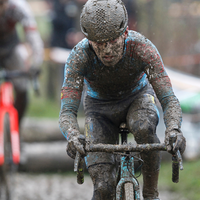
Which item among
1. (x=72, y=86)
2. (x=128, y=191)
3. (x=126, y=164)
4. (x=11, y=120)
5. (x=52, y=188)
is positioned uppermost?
(x=72, y=86)

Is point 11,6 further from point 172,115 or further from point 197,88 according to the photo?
point 172,115

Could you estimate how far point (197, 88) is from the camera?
6.94 m

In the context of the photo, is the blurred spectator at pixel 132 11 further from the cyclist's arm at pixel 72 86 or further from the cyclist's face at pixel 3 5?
the cyclist's arm at pixel 72 86

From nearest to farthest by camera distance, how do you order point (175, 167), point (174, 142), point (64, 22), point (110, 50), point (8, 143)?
point (174, 142)
point (175, 167)
point (110, 50)
point (8, 143)
point (64, 22)

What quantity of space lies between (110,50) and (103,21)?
0.76 ft

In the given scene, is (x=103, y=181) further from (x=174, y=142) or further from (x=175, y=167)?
(x=174, y=142)

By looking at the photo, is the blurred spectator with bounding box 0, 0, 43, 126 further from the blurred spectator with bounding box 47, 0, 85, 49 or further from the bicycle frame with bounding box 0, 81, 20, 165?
the blurred spectator with bounding box 47, 0, 85, 49

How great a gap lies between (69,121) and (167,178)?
14.2 ft

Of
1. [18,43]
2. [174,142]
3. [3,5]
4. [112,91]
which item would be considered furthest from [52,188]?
[174,142]

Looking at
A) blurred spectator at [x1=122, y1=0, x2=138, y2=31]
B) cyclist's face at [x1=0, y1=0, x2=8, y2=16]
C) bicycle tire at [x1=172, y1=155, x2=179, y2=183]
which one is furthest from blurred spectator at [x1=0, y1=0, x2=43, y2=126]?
bicycle tire at [x1=172, y1=155, x2=179, y2=183]

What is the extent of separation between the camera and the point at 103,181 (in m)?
3.23

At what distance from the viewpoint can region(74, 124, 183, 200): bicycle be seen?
2895 millimetres

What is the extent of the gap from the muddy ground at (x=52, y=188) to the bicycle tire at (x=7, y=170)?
1.46 ft

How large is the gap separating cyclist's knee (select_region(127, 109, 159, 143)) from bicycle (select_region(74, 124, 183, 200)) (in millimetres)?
195
